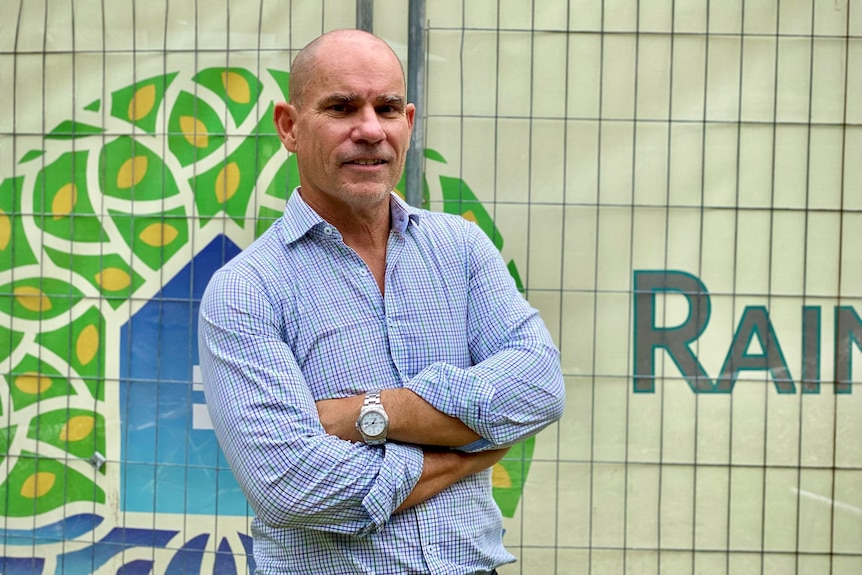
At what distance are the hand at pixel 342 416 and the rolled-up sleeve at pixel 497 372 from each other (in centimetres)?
13

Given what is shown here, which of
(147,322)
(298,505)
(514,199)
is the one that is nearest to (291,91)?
(298,505)

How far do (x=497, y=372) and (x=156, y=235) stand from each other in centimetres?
219

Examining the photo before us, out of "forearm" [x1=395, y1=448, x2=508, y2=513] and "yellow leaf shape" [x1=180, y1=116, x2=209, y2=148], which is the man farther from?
"yellow leaf shape" [x1=180, y1=116, x2=209, y2=148]

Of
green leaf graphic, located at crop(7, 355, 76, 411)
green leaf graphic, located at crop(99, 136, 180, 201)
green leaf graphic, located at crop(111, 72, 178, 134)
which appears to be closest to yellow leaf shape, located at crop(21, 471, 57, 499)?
green leaf graphic, located at crop(7, 355, 76, 411)

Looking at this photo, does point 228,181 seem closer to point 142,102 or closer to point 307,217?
point 142,102

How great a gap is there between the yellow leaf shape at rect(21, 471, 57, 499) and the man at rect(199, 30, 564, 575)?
7.15 feet

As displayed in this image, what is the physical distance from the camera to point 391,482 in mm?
1885

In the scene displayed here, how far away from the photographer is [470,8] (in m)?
3.69

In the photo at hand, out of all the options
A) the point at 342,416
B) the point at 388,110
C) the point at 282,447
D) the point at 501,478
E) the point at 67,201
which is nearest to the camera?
the point at 282,447

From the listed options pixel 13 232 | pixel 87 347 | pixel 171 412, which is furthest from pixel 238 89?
pixel 171 412

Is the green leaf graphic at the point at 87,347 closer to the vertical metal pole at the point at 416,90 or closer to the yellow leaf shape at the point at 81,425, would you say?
the yellow leaf shape at the point at 81,425

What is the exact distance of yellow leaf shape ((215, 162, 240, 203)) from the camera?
3777mm

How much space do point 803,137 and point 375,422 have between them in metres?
2.44

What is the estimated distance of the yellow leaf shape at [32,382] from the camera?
3893mm
